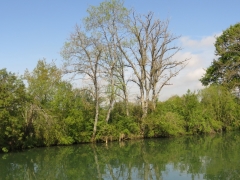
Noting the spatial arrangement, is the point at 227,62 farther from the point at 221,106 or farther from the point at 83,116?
the point at 83,116

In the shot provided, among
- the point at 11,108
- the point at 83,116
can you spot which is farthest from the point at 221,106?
the point at 11,108

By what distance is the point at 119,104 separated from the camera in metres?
28.8

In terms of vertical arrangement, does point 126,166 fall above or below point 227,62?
below

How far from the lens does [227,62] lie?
118 feet

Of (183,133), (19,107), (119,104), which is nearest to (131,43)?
(119,104)

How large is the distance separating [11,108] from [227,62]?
24.5m

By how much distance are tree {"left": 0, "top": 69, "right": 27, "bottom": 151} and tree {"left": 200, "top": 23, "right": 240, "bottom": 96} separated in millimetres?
22734

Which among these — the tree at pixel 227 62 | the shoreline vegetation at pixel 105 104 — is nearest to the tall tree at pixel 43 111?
the shoreline vegetation at pixel 105 104

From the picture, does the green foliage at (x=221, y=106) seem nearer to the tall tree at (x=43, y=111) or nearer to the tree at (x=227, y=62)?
the tree at (x=227, y=62)

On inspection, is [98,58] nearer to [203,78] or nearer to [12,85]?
[12,85]

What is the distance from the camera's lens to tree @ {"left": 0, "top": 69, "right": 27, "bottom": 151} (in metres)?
20.1

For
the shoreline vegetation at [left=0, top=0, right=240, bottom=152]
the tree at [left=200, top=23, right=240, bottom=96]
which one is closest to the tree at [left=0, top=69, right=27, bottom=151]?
the shoreline vegetation at [left=0, top=0, right=240, bottom=152]

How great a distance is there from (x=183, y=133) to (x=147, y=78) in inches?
239

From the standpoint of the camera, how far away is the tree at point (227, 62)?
3497 centimetres
